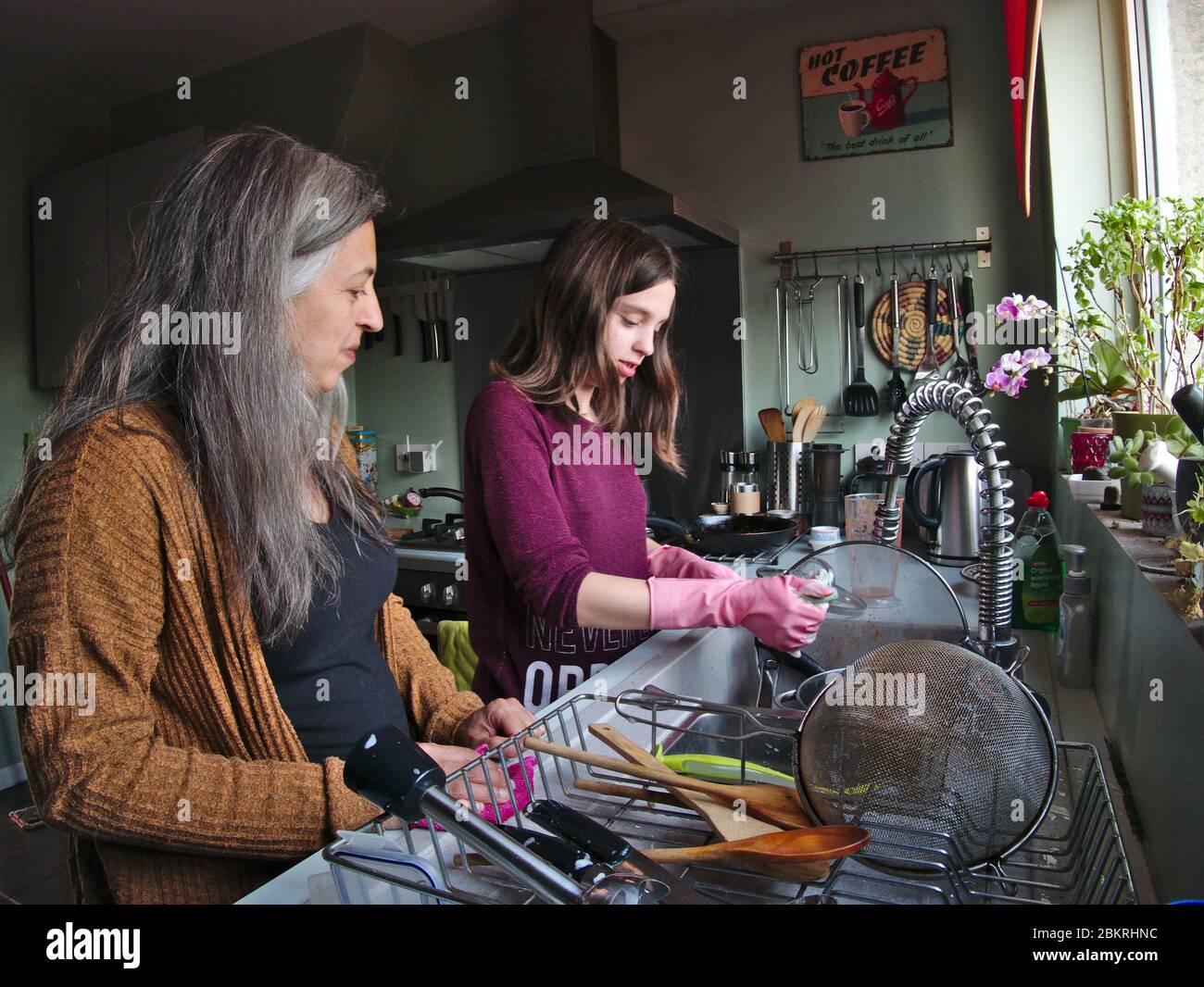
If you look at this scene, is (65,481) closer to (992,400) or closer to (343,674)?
(343,674)

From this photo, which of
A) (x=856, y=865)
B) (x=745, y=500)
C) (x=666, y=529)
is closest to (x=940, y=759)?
(x=856, y=865)

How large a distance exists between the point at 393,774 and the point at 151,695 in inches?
16.8

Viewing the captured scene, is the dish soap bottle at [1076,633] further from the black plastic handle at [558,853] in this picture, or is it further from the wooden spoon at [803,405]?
the wooden spoon at [803,405]

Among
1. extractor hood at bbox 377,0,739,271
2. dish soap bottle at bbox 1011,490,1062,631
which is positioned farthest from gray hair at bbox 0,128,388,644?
extractor hood at bbox 377,0,739,271

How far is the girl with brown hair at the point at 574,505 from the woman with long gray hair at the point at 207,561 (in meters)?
0.24

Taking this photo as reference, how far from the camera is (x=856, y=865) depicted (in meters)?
0.61

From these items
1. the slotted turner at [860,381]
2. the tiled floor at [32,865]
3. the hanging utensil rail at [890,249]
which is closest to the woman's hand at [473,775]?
the tiled floor at [32,865]

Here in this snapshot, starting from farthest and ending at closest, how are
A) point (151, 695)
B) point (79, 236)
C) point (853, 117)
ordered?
point (79, 236) < point (853, 117) < point (151, 695)

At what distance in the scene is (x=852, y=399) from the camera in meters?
2.64

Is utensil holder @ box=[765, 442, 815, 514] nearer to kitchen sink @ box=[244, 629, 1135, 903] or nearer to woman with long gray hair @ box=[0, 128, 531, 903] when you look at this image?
kitchen sink @ box=[244, 629, 1135, 903]

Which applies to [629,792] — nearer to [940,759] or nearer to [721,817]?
[721,817]

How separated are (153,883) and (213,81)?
3241 mm
